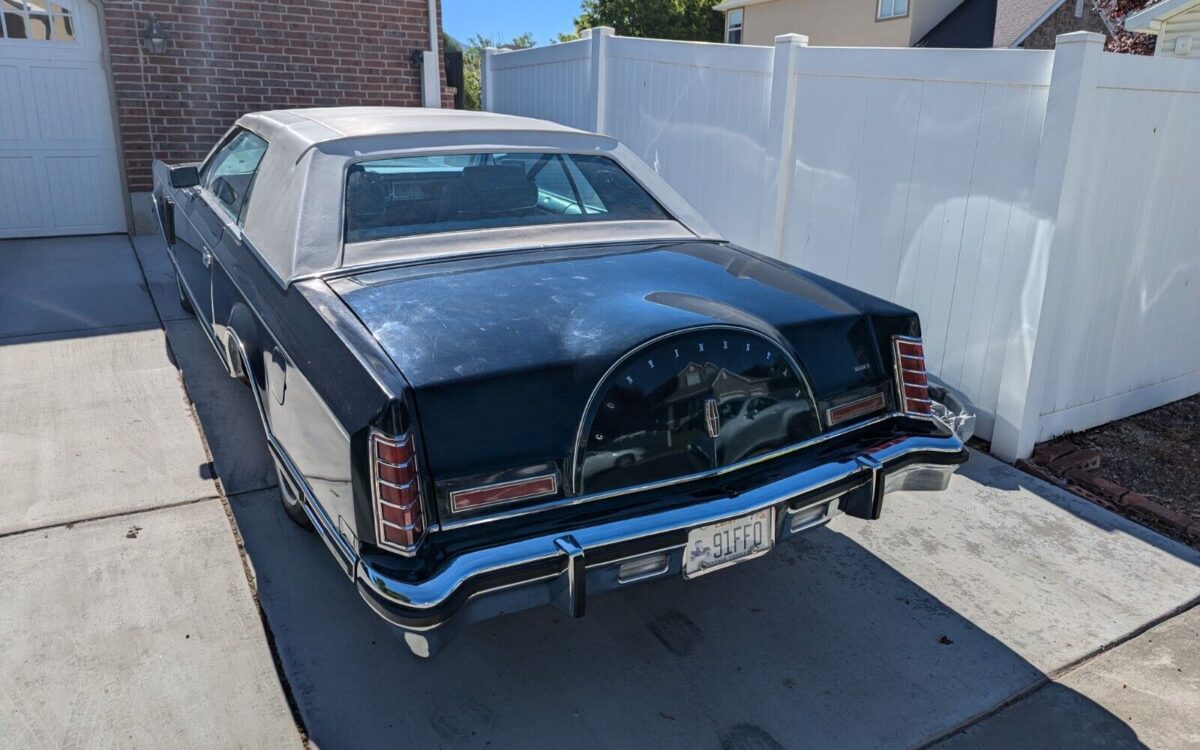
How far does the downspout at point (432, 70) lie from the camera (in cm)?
958

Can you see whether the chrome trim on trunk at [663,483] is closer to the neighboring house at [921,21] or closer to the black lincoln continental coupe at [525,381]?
the black lincoln continental coupe at [525,381]

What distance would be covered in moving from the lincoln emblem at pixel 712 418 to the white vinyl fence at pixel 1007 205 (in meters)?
2.38

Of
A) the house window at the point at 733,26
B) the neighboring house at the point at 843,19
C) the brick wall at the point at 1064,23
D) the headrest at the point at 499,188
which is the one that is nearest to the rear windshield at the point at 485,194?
the headrest at the point at 499,188

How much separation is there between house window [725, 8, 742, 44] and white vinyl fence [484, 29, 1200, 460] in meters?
25.3

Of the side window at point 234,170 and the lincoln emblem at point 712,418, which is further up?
the side window at point 234,170

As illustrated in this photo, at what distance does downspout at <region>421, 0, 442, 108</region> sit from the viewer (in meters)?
9.58

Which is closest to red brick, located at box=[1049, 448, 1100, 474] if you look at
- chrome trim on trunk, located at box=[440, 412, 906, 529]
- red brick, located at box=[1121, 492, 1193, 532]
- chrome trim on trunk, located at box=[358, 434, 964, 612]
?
red brick, located at box=[1121, 492, 1193, 532]

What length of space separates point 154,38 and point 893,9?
21649 mm

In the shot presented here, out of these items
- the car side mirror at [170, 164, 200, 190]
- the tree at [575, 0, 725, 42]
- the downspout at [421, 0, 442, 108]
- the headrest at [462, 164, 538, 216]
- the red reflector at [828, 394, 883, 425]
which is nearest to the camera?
the red reflector at [828, 394, 883, 425]

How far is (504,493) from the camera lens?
7.75 ft

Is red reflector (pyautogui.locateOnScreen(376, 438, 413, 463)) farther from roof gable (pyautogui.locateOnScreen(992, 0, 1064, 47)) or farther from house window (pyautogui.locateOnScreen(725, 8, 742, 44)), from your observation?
house window (pyautogui.locateOnScreen(725, 8, 742, 44))

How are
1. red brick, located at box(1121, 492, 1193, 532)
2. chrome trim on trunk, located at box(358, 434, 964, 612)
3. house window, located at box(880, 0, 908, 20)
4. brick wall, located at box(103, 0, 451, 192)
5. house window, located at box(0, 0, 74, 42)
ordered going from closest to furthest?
chrome trim on trunk, located at box(358, 434, 964, 612) < red brick, located at box(1121, 492, 1193, 532) < house window, located at box(0, 0, 74, 42) < brick wall, located at box(103, 0, 451, 192) < house window, located at box(880, 0, 908, 20)

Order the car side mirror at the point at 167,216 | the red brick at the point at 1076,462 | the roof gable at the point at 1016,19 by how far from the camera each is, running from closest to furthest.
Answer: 1. the red brick at the point at 1076,462
2. the car side mirror at the point at 167,216
3. the roof gable at the point at 1016,19

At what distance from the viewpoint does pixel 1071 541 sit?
12.3ft
